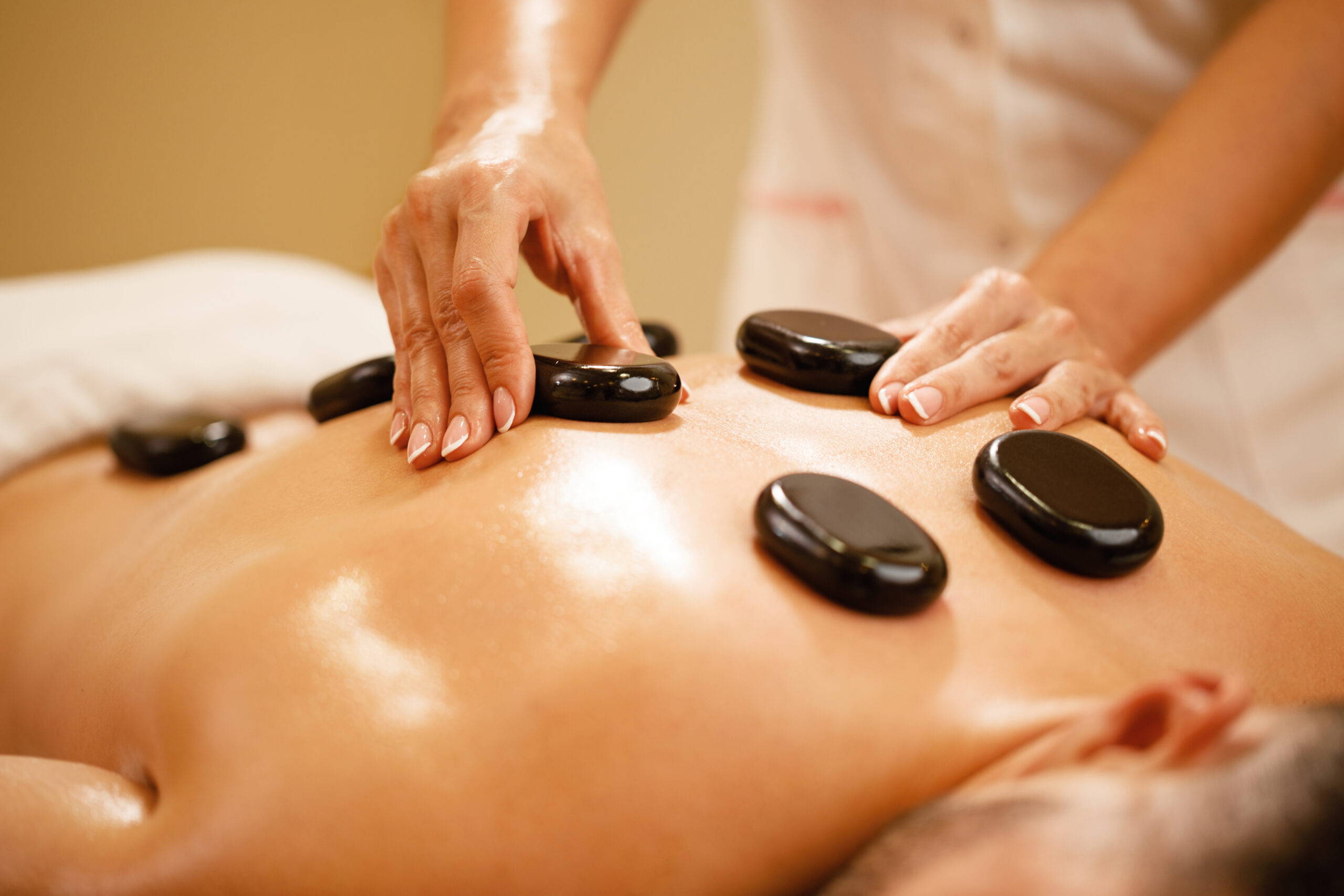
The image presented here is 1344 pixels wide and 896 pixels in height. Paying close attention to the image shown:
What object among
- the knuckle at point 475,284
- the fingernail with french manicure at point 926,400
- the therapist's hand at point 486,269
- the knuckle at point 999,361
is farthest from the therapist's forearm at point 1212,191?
the knuckle at point 475,284

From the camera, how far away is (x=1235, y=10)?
1271 mm

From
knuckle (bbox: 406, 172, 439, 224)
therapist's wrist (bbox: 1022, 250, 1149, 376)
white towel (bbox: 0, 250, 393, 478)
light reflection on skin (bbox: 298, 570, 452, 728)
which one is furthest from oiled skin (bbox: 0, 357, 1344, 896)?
white towel (bbox: 0, 250, 393, 478)

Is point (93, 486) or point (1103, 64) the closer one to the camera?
point (93, 486)

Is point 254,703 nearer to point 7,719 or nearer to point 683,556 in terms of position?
point 683,556

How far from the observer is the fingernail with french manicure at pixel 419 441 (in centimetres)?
75

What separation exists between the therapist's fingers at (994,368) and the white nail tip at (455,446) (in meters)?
0.34

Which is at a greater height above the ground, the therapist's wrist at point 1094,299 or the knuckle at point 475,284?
the therapist's wrist at point 1094,299

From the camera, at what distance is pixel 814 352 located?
2.70ft

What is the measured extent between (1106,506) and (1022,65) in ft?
2.99

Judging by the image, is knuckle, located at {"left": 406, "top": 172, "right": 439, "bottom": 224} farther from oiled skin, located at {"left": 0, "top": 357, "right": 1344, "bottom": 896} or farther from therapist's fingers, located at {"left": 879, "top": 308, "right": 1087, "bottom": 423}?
therapist's fingers, located at {"left": 879, "top": 308, "right": 1087, "bottom": 423}

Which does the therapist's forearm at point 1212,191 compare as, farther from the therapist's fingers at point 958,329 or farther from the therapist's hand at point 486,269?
the therapist's hand at point 486,269

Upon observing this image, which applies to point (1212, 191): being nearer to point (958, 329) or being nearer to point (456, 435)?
point (958, 329)

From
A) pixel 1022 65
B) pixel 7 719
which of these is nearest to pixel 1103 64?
pixel 1022 65

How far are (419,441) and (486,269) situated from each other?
0.15 m
